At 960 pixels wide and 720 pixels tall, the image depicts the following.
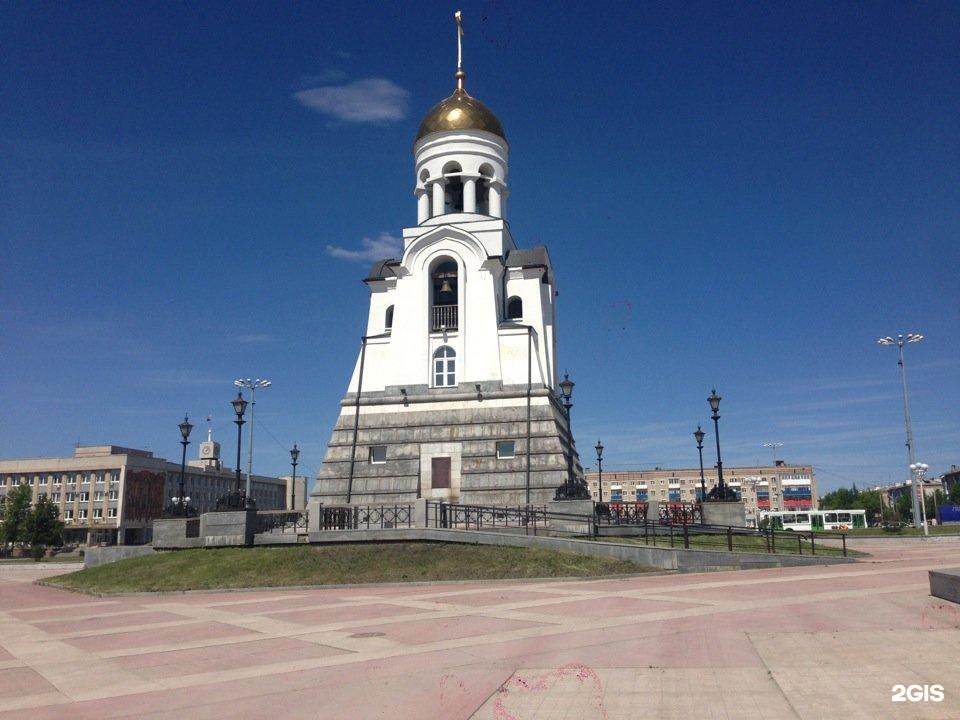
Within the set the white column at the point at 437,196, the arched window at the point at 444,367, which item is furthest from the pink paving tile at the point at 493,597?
the white column at the point at 437,196

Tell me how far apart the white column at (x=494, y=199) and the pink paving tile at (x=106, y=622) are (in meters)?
28.0

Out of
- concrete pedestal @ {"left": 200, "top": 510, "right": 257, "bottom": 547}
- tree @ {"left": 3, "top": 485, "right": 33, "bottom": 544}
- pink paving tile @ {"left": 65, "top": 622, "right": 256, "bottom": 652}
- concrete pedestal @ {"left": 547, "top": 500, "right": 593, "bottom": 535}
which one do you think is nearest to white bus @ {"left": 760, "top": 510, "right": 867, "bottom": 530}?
concrete pedestal @ {"left": 547, "top": 500, "right": 593, "bottom": 535}

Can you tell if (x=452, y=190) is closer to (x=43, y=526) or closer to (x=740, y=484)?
(x=43, y=526)

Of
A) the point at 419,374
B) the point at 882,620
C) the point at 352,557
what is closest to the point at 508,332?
the point at 419,374

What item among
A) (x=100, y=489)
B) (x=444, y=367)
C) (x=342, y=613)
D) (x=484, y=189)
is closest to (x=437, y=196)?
(x=484, y=189)

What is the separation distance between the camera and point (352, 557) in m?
22.1

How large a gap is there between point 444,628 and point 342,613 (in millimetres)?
3352

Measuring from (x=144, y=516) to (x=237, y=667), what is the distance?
309ft

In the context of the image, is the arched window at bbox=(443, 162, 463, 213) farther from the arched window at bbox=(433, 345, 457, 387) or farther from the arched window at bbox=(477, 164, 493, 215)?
the arched window at bbox=(433, 345, 457, 387)

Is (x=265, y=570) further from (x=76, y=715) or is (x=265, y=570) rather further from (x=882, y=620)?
(x=882, y=620)

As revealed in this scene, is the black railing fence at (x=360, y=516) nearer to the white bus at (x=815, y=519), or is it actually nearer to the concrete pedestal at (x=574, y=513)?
the concrete pedestal at (x=574, y=513)

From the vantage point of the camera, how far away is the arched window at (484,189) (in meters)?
40.0

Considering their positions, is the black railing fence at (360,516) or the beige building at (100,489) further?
the beige building at (100,489)

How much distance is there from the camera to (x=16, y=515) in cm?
6219
